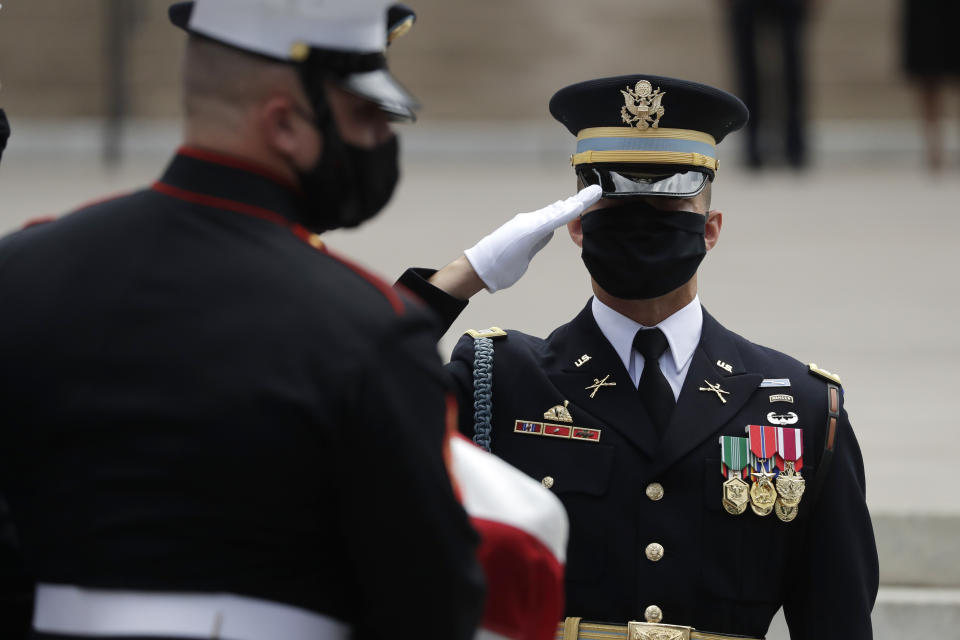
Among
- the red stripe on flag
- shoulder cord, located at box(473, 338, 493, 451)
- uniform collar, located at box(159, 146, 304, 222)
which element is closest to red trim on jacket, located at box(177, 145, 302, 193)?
uniform collar, located at box(159, 146, 304, 222)

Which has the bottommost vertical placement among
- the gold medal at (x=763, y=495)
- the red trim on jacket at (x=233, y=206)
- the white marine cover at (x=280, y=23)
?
the gold medal at (x=763, y=495)

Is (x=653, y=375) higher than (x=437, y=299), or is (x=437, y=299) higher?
(x=437, y=299)

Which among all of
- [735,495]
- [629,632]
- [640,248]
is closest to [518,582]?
[629,632]

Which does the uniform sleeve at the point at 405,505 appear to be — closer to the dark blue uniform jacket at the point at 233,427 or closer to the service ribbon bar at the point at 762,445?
the dark blue uniform jacket at the point at 233,427

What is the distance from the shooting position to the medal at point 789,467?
2.94 meters

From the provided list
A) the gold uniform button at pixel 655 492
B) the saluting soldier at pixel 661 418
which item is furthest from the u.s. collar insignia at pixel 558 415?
the gold uniform button at pixel 655 492

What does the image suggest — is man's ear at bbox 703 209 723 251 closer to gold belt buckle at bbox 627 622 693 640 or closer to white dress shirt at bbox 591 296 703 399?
white dress shirt at bbox 591 296 703 399

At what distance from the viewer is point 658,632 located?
2.87m

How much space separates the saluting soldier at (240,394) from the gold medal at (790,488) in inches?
46.4

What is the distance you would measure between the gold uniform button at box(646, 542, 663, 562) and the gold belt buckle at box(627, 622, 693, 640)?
12 cm

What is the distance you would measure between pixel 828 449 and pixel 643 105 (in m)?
0.76

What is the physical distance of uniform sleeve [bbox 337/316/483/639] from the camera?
1810mm

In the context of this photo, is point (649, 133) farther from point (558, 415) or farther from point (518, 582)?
point (518, 582)

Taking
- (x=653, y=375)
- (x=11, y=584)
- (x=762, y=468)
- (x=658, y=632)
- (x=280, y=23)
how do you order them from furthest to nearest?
1. (x=653, y=375)
2. (x=762, y=468)
3. (x=658, y=632)
4. (x=11, y=584)
5. (x=280, y=23)
